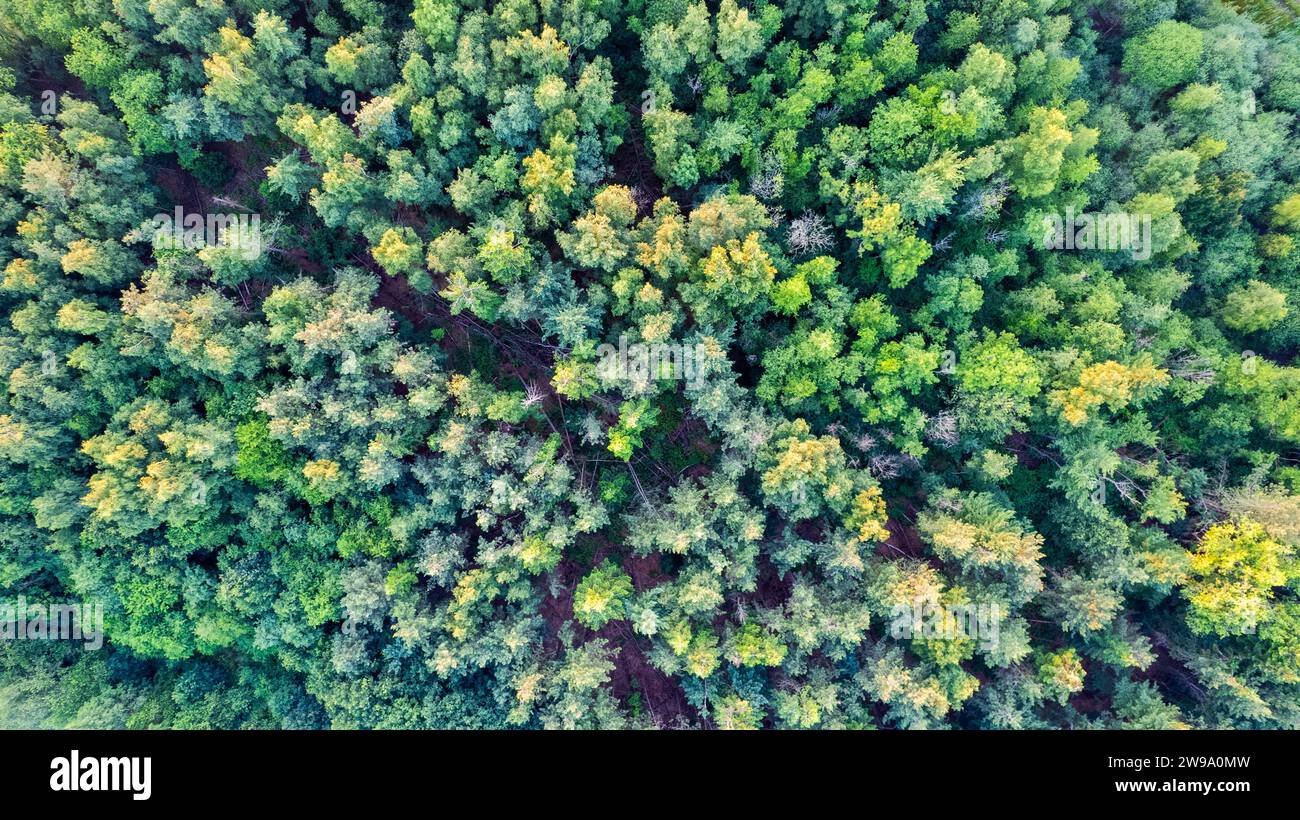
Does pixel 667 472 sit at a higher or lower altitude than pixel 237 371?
lower

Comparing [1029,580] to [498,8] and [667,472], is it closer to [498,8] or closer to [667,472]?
[667,472]

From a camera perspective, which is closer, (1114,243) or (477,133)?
(477,133)

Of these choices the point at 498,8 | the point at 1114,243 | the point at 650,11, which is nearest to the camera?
the point at 498,8

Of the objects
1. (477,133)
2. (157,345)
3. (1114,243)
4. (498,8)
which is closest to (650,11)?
(498,8)

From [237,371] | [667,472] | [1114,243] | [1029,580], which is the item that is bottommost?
[1029,580]

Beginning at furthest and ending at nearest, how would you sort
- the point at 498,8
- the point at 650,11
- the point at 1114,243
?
the point at 1114,243 < the point at 650,11 < the point at 498,8

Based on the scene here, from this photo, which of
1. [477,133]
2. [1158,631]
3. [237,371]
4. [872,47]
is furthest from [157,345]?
[1158,631]

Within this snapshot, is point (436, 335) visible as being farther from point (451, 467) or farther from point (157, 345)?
point (157, 345)
